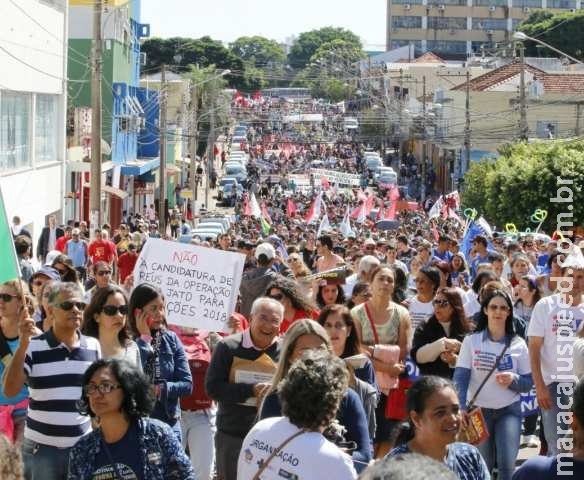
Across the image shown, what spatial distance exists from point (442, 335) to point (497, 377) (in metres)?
0.92

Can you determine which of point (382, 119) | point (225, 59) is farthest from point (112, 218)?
point (225, 59)

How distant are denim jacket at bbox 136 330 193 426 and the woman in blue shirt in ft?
7.60

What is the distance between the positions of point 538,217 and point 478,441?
25.8 m

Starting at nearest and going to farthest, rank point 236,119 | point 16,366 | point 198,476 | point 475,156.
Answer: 1. point 16,366
2. point 198,476
3. point 475,156
4. point 236,119

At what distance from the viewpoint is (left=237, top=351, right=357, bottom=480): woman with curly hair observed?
5.57 meters

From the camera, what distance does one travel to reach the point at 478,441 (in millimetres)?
8477

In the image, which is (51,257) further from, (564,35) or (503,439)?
(564,35)

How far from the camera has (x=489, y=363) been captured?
9.21m

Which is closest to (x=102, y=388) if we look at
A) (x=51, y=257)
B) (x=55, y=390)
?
(x=55, y=390)

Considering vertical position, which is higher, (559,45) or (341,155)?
(559,45)

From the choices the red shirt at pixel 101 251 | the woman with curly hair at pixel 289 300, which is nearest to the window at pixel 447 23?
the red shirt at pixel 101 251

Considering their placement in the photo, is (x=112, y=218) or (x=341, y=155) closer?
(x=112, y=218)

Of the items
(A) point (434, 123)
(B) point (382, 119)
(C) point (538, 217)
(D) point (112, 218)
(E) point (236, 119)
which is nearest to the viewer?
(C) point (538, 217)

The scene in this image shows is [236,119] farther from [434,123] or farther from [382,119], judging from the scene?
[434,123]
